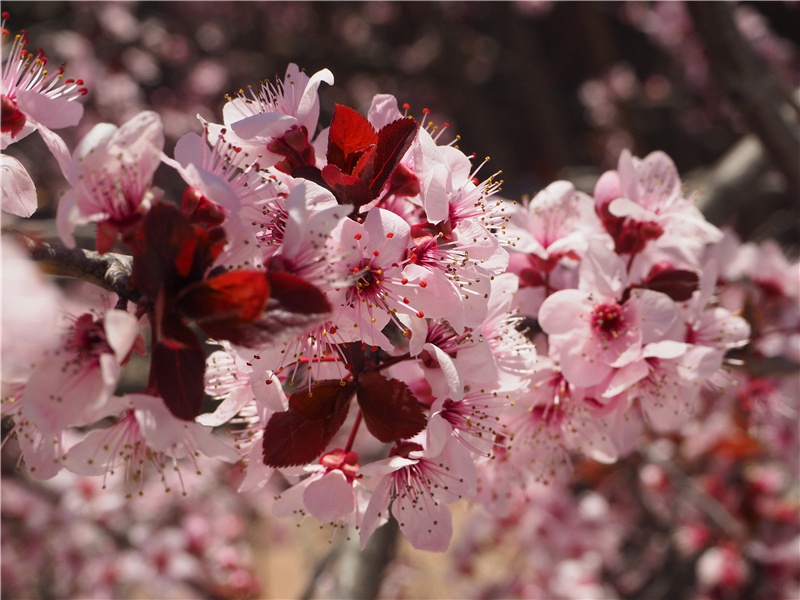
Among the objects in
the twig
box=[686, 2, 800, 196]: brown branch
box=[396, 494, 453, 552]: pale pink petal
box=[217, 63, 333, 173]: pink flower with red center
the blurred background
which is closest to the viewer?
box=[217, 63, 333, 173]: pink flower with red center

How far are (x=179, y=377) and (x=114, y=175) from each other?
0.24 metres

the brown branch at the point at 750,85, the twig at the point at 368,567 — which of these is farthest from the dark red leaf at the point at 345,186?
the brown branch at the point at 750,85

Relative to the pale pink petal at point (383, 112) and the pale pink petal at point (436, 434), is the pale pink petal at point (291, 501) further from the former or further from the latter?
the pale pink petal at point (383, 112)

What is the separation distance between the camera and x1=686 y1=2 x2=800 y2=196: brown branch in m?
2.13

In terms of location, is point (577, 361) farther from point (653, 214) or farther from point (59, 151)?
point (59, 151)

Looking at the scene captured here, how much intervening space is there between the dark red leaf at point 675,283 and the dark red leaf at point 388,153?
21.3 inches

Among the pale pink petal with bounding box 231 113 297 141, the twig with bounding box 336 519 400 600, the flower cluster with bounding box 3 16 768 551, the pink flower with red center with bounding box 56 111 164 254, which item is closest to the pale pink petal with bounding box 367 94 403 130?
the flower cluster with bounding box 3 16 768 551

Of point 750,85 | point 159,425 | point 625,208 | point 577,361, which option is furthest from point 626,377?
point 750,85

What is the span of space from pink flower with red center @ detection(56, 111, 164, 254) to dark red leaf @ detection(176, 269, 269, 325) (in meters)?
0.13

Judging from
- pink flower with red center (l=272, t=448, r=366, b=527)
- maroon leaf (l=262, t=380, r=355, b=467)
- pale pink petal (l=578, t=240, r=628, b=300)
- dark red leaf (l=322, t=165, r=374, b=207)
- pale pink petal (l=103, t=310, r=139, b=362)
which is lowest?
pink flower with red center (l=272, t=448, r=366, b=527)

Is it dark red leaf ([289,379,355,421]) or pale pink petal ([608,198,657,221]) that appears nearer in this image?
dark red leaf ([289,379,355,421])

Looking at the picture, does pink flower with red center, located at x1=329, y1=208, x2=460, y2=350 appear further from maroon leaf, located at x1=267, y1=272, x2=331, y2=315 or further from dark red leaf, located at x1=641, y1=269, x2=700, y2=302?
dark red leaf, located at x1=641, y1=269, x2=700, y2=302

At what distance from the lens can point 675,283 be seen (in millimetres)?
1129

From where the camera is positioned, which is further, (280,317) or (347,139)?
(347,139)
